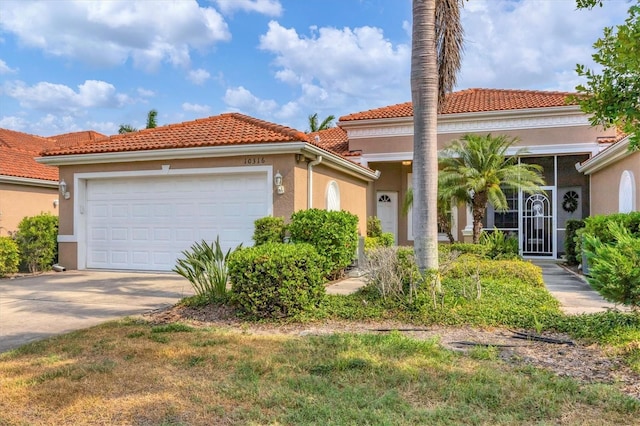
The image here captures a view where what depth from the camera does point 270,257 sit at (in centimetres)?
709

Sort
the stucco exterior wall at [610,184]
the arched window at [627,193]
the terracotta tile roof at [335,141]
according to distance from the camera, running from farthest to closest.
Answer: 1. the terracotta tile roof at [335,141]
2. the arched window at [627,193]
3. the stucco exterior wall at [610,184]

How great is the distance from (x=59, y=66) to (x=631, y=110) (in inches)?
794

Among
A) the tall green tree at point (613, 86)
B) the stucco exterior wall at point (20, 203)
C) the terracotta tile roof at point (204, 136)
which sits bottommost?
the stucco exterior wall at point (20, 203)

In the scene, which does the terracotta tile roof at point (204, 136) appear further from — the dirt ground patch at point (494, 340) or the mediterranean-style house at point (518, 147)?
the mediterranean-style house at point (518, 147)

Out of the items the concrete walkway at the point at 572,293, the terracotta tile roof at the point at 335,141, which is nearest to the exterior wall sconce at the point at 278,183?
the concrete walkway at the point at 572,293

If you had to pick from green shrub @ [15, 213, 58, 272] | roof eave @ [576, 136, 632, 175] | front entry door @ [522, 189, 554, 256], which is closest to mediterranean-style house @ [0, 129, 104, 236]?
green shrub @ [15, 213, 58, 272]

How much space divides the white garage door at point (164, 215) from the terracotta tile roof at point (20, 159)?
15.1 feet

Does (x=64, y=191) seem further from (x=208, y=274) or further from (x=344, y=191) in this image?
(x=344, y=191)

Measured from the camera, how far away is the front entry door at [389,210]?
67.5ft

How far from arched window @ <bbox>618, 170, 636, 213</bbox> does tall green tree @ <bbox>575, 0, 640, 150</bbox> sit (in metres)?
9.53

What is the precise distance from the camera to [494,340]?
5.88 m

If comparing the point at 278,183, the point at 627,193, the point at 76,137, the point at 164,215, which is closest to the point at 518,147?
the point at 627,193

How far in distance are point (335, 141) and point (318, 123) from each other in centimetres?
1434

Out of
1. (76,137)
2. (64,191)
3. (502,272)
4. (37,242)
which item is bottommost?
(502,272)
